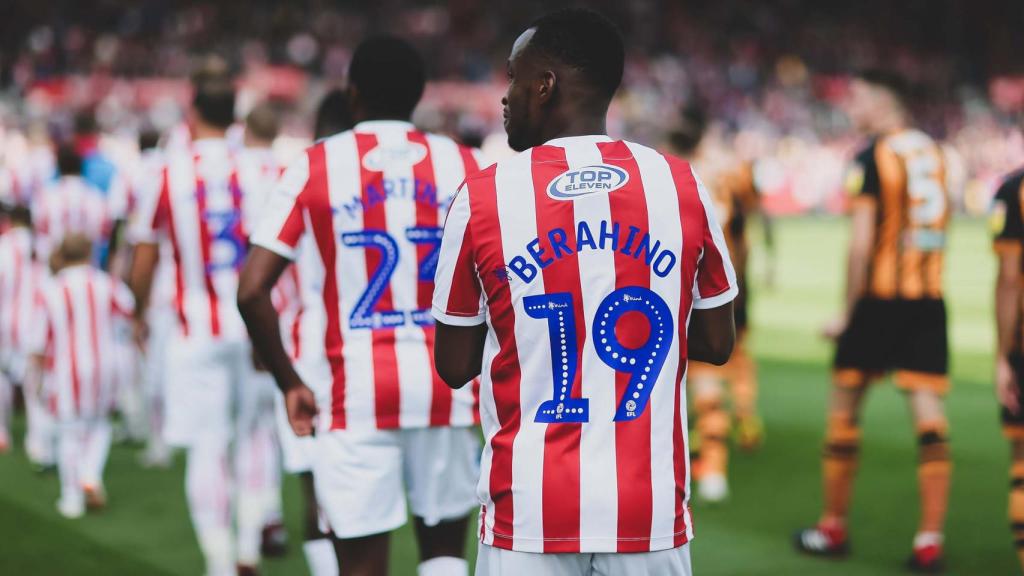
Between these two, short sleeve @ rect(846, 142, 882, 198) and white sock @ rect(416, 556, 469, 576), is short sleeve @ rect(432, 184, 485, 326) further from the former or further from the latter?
short sleeve @ rect(846, 142, 882, 198)

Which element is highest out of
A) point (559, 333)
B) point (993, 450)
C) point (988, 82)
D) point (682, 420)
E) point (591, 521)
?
point (988, 82)

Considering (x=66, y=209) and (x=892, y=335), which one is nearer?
(x=892, y=335)

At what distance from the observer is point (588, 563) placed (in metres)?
2.36

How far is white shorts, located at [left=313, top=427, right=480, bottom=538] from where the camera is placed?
3.34 m

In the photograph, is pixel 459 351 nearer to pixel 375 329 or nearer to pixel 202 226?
pixel 375 329

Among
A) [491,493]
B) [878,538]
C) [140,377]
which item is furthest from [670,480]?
[140,377]

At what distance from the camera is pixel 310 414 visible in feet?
10.9

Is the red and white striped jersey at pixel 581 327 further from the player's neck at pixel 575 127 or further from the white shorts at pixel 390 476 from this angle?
the white shorts at pixel 390 476

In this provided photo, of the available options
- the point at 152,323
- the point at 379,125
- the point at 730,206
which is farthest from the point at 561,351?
the point at 152,323

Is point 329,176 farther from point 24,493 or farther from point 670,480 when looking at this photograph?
point 24,493

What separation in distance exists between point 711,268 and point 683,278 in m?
0.09

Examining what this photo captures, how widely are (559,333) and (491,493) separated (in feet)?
1.19

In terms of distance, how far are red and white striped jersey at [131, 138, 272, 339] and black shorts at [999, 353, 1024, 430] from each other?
9.88ft

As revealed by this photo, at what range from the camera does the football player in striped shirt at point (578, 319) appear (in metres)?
2.30
